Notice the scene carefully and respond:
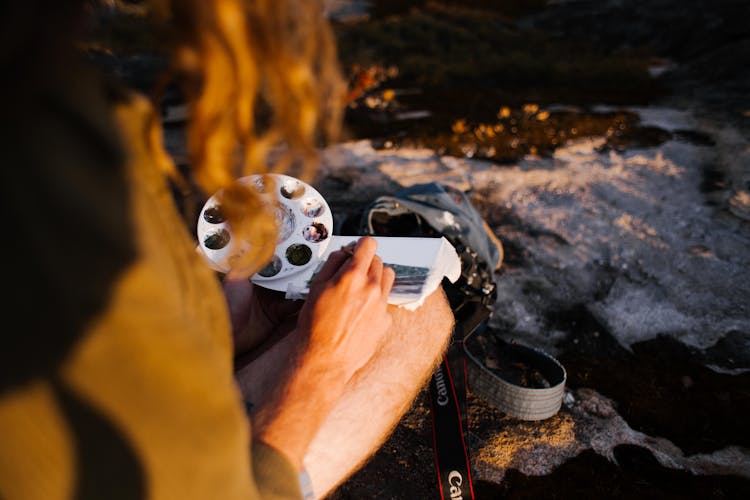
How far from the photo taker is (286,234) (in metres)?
1.47

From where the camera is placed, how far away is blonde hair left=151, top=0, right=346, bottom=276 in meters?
0.42

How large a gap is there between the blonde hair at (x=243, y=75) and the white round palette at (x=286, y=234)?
782 mm

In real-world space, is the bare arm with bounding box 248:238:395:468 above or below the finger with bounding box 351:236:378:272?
below

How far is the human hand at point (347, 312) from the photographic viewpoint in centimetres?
101

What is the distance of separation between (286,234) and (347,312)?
560mm

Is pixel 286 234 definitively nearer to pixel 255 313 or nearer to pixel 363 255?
pixel 255 313

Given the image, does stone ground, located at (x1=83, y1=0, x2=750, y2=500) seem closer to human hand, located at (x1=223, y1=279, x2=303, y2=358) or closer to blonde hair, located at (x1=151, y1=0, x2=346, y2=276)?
human hand, located at (x1=223, y1=279, x2=303, y2=358)

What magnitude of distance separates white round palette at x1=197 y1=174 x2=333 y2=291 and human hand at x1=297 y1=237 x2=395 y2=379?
353 millimetres

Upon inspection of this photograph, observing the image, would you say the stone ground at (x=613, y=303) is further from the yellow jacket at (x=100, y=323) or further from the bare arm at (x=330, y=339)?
the yellow jacket at (x=100, y=323)

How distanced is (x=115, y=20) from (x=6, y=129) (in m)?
13.3

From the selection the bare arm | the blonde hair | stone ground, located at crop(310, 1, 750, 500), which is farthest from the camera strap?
the blonde hair

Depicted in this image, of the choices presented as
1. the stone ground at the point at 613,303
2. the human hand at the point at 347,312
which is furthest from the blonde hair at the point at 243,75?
the stone ground at the point at 613,303

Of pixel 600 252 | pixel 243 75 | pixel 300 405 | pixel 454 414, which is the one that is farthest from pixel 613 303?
pixel 243 75

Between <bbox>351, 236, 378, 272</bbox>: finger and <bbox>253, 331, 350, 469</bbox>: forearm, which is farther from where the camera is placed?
<bbox>351, 236, 378, 272</bbox>: finger
